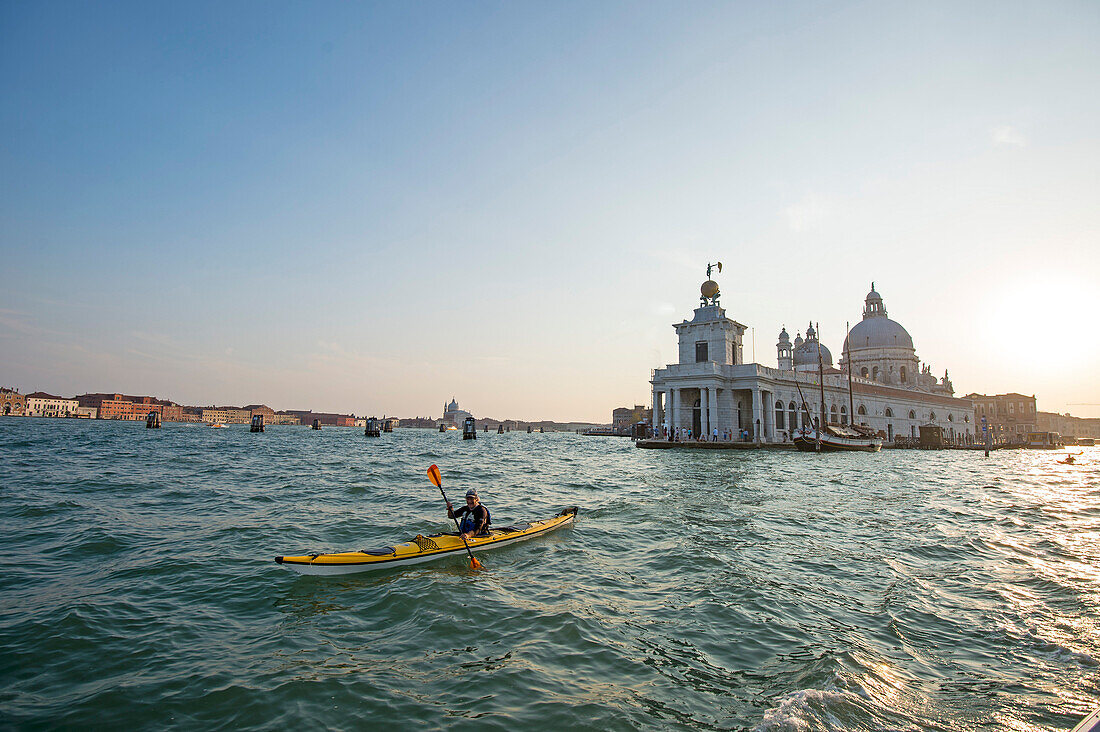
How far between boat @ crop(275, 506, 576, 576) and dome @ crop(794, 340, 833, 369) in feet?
274

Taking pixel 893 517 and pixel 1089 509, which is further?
pixel 1089 509

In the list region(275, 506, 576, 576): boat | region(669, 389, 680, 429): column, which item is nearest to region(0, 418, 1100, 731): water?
region(275, 506, 576, 576): boat

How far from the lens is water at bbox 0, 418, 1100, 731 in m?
4.81

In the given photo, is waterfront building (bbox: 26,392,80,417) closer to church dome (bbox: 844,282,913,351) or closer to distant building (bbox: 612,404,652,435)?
distant building (bbox: 612,404,652,435)

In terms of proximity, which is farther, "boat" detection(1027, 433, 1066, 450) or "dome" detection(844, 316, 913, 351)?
"dome" detection(844, 316, 913, 351)

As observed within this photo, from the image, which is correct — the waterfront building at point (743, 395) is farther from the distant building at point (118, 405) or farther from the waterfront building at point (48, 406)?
the waterfront building at point (48, 406)

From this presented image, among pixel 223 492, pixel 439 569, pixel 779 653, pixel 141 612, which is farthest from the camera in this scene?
pixel 223 492

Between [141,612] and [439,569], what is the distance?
419cm

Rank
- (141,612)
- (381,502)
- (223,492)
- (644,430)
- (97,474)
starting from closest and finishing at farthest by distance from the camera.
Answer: (141,612) → (381,502) → (223,492) → (97,474) → (644,430)

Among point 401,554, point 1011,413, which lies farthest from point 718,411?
point 1011,413

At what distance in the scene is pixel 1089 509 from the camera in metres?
17.6

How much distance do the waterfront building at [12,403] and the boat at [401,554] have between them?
661 feet

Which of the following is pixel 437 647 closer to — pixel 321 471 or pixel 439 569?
pixel 439 569

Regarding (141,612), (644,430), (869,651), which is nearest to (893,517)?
(869,651)
